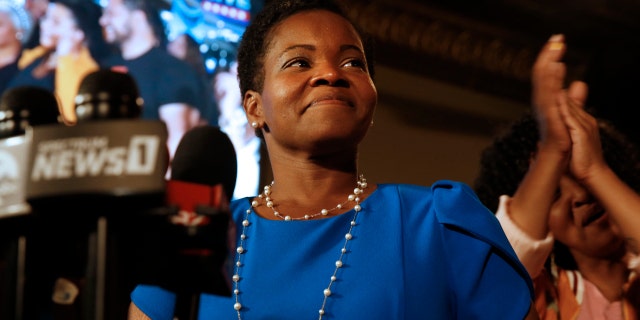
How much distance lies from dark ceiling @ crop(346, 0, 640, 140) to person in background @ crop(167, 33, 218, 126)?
103cm

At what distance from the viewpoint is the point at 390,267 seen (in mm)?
1288

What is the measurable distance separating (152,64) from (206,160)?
5.72 ft

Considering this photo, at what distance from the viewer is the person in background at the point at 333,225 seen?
126 centimetres

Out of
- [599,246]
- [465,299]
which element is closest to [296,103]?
[465,299]

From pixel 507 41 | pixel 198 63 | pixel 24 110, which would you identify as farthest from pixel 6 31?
pixel 507 41

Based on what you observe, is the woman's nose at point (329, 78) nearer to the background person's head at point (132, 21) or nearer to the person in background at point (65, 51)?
the person in background at point (65, 51)

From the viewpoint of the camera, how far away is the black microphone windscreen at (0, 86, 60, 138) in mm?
877

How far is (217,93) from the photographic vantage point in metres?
2.99

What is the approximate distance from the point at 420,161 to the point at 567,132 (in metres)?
2.43

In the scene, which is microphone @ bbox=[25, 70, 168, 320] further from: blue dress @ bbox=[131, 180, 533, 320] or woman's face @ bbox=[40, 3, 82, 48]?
woman's face @ bbox=[40, 3, 82, 48]

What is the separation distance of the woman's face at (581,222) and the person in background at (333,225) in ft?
1.88

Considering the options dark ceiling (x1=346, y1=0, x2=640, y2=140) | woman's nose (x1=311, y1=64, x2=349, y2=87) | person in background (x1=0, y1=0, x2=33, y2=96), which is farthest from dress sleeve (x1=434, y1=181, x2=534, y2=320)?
dark ceiling (x1=346, y1=0, x2=640, y2=140)

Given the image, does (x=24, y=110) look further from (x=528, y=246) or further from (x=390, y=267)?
(x=528, y=246)

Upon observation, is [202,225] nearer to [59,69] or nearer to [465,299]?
[465,299]
